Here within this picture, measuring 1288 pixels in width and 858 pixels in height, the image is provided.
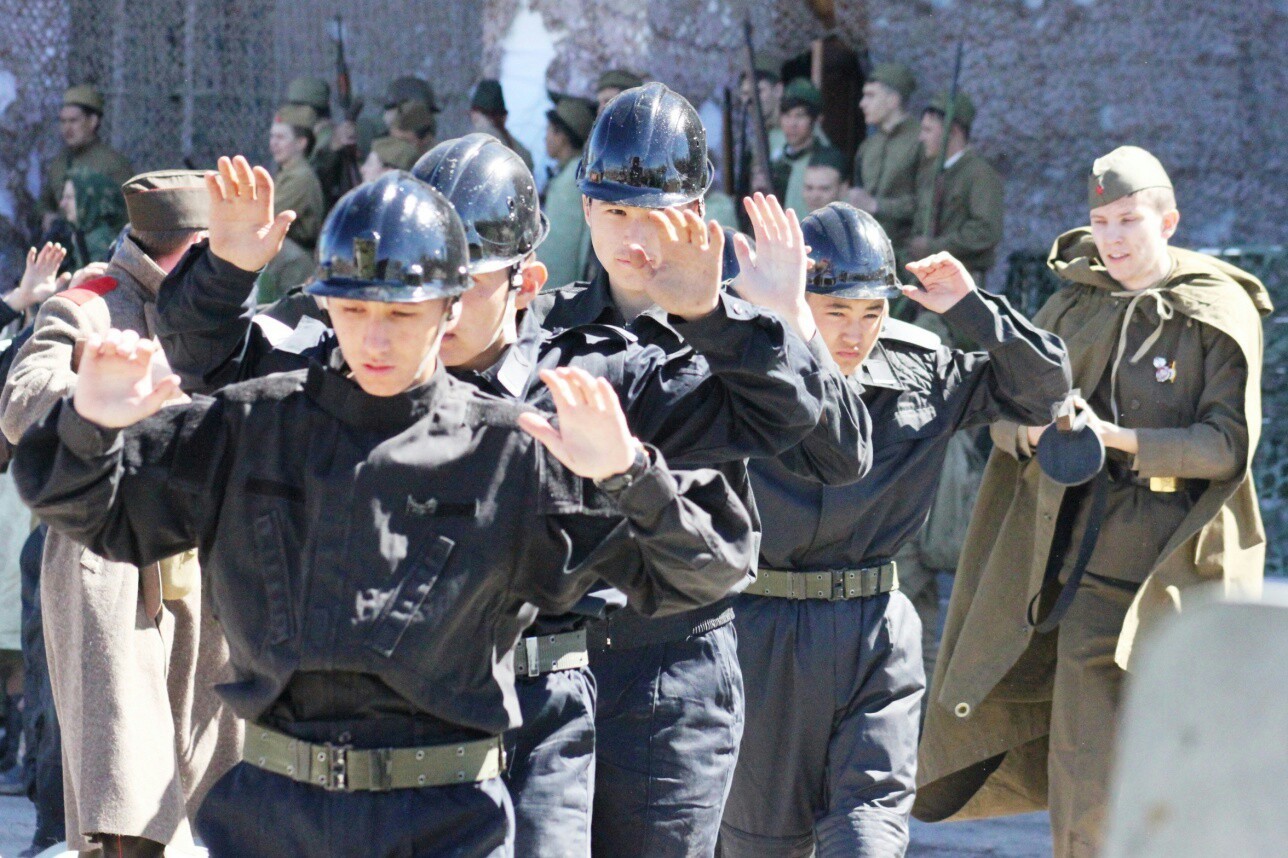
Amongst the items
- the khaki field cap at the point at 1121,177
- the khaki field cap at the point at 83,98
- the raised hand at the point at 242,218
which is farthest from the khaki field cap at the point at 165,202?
the khaki field cap at the point at 83,98

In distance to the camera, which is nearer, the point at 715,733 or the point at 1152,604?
the point at 715,733

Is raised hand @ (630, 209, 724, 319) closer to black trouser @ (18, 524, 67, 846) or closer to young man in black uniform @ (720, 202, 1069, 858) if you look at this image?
young man in black uniform @ (720, 202, 1069, 858)

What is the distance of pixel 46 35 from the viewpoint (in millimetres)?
10742

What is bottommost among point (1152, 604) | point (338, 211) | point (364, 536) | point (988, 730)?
point (988, 730)

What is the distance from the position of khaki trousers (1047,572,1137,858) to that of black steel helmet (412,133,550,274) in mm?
2366

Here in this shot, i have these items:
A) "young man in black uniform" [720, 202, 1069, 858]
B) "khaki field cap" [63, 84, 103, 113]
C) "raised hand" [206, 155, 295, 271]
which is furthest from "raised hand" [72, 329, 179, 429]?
"khaki field cap" [63, 84, 103, 113]

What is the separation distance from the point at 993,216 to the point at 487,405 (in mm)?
6100

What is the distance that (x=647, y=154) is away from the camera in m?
4.25

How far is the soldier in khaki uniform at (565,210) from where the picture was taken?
8.88m

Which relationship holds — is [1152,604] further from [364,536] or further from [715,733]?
[364,536]

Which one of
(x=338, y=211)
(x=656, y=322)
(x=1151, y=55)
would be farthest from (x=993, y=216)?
(x=338, y=211)

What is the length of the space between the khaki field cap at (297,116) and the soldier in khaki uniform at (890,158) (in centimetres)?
275

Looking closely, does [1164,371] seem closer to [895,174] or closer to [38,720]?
[895,174]

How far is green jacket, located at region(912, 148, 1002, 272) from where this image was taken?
8.94 metres
